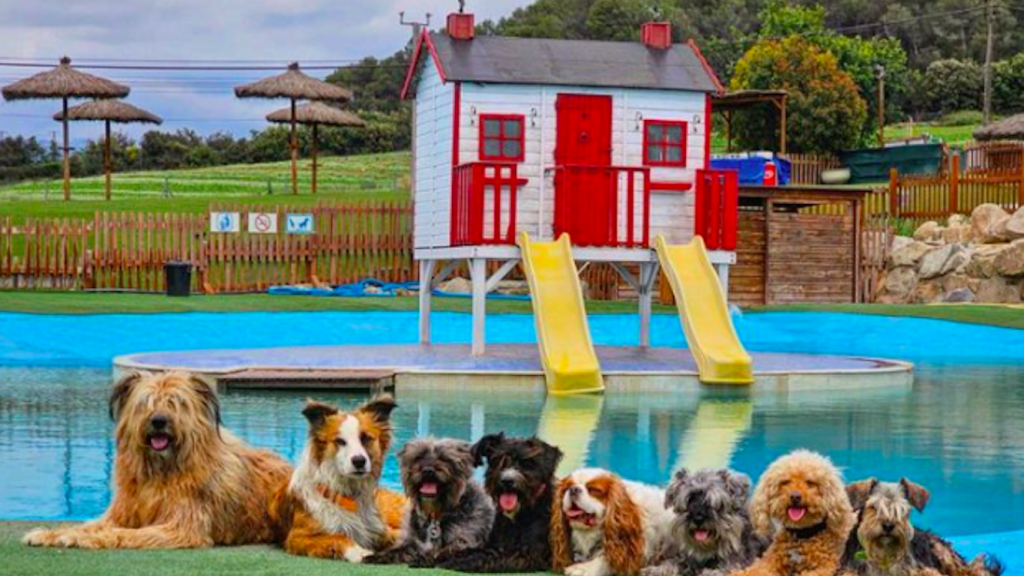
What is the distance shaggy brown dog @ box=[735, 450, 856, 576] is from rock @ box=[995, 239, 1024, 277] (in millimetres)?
30664

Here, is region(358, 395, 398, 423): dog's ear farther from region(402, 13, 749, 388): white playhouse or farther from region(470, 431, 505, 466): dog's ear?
region(402, 13, 749, 388): white playhouse

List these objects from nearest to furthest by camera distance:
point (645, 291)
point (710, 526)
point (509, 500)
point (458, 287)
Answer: point (710, 526)
point (509, 500)
point (645, 291)
point (458, 287)

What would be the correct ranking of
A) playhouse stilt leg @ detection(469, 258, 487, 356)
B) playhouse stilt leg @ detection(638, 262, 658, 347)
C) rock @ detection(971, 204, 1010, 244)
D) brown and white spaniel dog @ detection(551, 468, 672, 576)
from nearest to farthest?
brown and white spaniel dog @ detection(551, 468, 672, 576)
playhouse stilt leg @ detection(469, 258, 487, 356)
playhouse stilt leg @ detection(638, 262, 658, 347)
rock @ detection(971, 204, 1010, 244)

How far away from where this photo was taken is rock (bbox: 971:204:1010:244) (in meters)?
39.3

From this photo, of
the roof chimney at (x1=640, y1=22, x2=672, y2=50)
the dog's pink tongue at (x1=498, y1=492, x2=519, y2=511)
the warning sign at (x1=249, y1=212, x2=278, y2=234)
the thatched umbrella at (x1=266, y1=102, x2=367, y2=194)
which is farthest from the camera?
the thatched umbrella at (x1=266, y1=102, x2=367, y2=194)

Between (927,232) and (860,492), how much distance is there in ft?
115

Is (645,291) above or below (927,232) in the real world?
below

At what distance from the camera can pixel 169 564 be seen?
27.0 feet

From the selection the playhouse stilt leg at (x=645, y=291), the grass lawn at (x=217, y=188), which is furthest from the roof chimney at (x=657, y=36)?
the grass lawn at (x=217, y=188)

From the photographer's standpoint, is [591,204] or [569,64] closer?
[591,204]

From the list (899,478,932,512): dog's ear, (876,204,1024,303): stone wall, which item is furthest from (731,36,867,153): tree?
(899,478,932,512): dog's ear

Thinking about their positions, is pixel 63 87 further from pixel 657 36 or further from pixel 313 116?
pixel 657 36

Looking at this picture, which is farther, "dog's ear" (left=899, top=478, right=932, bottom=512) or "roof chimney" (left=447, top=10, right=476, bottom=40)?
"roof chimney" (left=447, top=10, right=476, bottom=40)

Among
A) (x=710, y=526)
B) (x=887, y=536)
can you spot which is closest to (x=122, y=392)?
(x=710, y=526)
